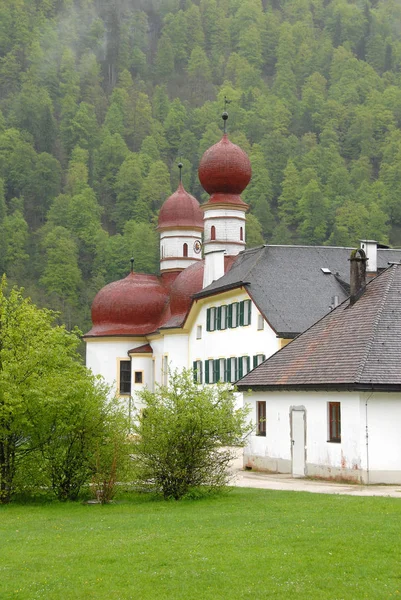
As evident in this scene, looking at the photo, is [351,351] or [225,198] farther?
[225,198]

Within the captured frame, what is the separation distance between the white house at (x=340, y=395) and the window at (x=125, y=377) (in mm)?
26489

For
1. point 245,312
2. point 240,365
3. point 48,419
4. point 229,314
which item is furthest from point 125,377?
point 48,419

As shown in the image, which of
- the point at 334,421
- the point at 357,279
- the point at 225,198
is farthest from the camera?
the point at 225,198

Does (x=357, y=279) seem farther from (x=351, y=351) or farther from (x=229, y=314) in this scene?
(x=229, y=314)

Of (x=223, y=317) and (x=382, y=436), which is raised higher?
(x=223, y=317)

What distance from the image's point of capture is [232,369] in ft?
149

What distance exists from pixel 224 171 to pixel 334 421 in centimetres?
3026

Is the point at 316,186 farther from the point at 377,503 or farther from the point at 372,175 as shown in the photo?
the point at 377,503

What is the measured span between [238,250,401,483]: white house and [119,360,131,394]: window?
26.5 meters

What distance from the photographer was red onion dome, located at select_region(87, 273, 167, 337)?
57188mm

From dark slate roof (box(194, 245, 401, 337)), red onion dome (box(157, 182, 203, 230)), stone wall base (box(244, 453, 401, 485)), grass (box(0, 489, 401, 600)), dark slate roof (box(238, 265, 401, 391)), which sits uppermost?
red onion dome (box(157, 182, 203, 230))

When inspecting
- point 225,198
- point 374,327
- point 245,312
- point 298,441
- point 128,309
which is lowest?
point 298,441

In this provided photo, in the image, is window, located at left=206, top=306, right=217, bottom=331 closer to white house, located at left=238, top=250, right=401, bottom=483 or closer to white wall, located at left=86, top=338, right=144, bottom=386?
white wall, located at left=86, top=338, right=144, bottom=386

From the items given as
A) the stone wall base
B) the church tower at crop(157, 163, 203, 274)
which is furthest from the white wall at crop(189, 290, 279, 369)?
the stone wall base
